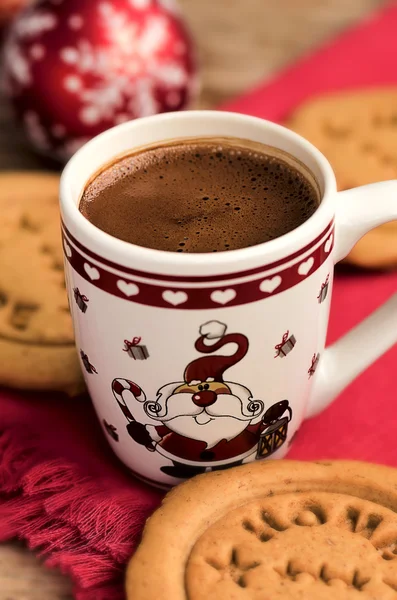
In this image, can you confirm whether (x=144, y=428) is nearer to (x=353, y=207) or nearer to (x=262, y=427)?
(x=262, y=427)

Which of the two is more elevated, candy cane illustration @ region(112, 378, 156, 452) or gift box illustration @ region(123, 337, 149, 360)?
gift box illustration @ region(123, 337, 149, 360)

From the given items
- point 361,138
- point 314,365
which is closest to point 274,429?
point 314,365

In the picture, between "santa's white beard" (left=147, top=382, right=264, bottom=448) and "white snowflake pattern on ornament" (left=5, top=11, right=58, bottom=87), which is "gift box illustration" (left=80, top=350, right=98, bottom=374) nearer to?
"santa's white beard" (left=147, top=382, right=264, bottom=448)

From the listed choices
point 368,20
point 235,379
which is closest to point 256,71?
point 368,20

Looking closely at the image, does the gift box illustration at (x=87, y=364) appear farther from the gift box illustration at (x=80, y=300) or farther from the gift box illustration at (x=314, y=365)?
the gift box illustration at (x=314, y=365)


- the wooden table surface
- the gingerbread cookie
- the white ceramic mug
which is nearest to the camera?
the white ceramic mug

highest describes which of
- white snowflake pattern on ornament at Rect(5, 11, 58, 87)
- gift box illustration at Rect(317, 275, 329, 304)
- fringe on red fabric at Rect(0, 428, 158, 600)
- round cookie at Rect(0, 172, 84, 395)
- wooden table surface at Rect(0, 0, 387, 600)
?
gift box illustration at Rect(317, 275, 329, 304)

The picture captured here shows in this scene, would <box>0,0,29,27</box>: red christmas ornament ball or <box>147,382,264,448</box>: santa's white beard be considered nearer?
<box>147,382,264,448</box>: santa's white beard

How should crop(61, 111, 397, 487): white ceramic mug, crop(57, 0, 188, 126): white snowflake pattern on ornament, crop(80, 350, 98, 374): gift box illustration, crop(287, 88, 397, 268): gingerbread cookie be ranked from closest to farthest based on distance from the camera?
1. crop(61, 111, 397, 487): white ceramic mug
2. crop(80, 350, 98, 374): gift box illustration
3. crop(287, 88, 397, 268): gingerbread cookie
4. crop(57, 0, 188, 126): white snowflake pattern on ornament

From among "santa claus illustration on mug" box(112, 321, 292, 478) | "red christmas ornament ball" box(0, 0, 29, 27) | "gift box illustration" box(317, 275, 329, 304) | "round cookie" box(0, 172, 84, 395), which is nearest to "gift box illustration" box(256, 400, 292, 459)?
"santa claus illustration on mug" box(112, 321, 292, 478)
